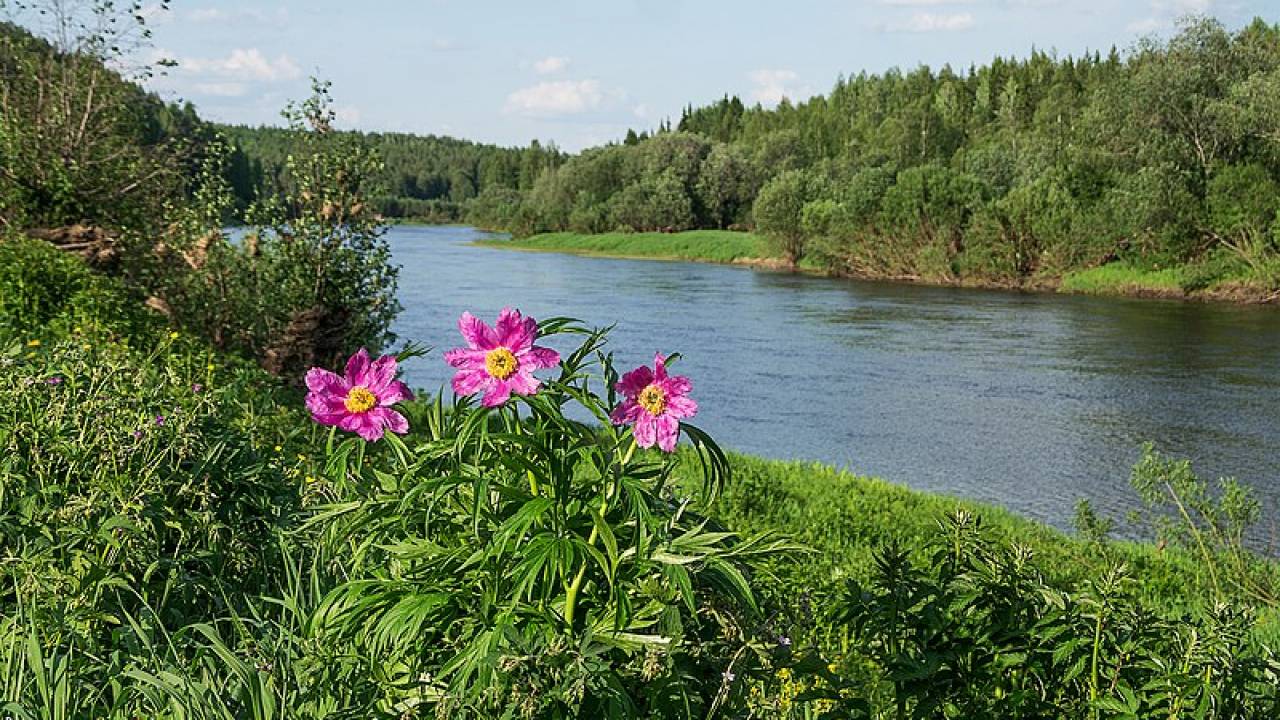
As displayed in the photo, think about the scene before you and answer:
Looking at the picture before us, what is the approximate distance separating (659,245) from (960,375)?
3886cm

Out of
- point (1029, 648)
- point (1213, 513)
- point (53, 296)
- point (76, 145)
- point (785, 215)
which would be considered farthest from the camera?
Answer: point (785, 215)

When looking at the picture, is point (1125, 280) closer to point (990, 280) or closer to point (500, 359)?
point (990, 280)

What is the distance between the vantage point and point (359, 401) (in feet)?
7.76

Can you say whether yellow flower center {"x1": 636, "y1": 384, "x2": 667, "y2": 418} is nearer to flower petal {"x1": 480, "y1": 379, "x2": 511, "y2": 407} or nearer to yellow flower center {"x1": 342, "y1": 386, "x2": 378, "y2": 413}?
flower petal {"x1": 480, "y1": 379, "x2": 511, "y2": 407}

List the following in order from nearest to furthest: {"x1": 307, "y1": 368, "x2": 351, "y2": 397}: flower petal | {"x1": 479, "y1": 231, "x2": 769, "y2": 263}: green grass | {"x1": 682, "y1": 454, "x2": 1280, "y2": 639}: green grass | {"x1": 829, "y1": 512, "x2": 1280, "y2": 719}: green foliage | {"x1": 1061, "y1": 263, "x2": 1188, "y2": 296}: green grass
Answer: {"x1": 307, "y1": 368, "x2": 351, "y2": 397}: flower petal
{"x1": 829, "y1": 512, "x2": 1280, "y2": 719}: green foliage
{"x1": 682, "y1": 454, "x2": 1280, "y2": 639}: green grass
{"x1": 1061, "y1": 263, "x2": 1188, "y2": 296}: green grass
{"x1": 479, "y1": 231, "x2": 769, "y2": 263}: green grass

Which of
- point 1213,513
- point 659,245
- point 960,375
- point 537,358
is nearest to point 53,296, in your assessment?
point 537,358

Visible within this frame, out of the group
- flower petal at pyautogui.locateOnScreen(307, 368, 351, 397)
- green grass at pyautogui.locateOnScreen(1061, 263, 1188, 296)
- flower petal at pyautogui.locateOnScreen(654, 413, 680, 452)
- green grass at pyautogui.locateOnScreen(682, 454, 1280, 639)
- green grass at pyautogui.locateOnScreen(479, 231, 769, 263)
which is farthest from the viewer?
green grass at pyautogui.locateOnScreen(479, 231, 769, 263)

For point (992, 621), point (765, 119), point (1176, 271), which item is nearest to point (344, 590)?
point (992, 621)

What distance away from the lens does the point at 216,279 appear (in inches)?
377

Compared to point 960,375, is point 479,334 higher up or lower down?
higher up

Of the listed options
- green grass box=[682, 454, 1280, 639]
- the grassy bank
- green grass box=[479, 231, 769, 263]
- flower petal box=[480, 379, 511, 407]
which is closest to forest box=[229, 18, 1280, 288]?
green grass box=[479, 231, 769, 263]

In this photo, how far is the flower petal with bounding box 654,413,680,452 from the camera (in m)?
2.14

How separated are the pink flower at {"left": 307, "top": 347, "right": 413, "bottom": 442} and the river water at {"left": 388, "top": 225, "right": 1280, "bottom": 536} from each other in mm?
8635

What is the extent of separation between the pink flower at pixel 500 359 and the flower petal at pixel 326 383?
297mm
